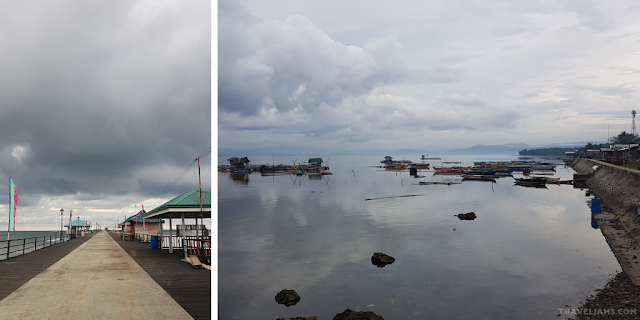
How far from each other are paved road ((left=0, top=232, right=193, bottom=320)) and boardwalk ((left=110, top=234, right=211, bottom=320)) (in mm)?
176

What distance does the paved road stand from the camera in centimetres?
677

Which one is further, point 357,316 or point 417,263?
point 417,263

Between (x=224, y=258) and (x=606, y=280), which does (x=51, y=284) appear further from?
(x=606, y=280)

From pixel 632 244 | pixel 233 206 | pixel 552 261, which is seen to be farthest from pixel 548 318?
pixel 233 206

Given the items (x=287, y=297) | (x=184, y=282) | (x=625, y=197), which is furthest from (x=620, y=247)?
(x=184, y=282)

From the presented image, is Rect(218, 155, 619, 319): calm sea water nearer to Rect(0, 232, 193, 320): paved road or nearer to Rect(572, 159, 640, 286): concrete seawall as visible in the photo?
Rect(572, 159, 640, 286): concrete seawall

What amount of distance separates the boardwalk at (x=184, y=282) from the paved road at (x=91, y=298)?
6.9 inches

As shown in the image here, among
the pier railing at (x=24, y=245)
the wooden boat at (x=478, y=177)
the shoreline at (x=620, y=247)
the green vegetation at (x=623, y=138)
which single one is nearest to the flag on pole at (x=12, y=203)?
the pier railing at (x=24, y=245)

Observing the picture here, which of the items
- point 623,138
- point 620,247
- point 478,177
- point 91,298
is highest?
point 623,138

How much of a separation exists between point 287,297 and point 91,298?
5067mm

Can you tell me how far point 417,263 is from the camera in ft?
49.8

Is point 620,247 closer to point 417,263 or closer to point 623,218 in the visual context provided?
point 623,218

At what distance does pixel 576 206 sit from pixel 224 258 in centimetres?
2870

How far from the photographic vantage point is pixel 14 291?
8.57 metres
